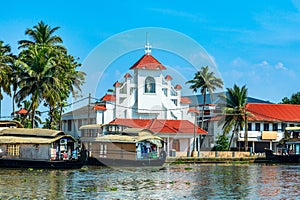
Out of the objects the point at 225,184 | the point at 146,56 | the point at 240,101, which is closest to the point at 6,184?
the point at 225,184

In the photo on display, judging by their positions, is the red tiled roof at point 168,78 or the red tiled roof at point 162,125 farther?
the red tiled roof at point 168,78

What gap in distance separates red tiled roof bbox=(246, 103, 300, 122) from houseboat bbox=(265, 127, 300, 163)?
22.4ft

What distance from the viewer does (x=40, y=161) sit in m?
41.9

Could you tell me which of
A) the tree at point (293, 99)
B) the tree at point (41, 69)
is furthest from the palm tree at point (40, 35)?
the tree at point (293, 99)

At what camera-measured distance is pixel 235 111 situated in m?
67.7

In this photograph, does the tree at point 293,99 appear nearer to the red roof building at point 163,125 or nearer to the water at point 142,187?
the red roof building at point 163,125

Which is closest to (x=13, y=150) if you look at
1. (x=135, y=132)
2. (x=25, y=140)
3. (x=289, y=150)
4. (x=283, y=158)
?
(x=25, y=140)

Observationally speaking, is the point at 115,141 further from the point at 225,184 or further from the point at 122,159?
the point at 225,184

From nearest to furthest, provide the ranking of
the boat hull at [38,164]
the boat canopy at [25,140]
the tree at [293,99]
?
1. the boat hull at [38,164]
2. the boat canopy at [25,140]
3. the tree at [293,99]

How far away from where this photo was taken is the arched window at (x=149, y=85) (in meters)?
65.3

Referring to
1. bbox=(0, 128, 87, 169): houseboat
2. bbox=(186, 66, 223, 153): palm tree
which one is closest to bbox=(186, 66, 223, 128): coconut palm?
bbox=(186, 66, 223, 153): palm tree

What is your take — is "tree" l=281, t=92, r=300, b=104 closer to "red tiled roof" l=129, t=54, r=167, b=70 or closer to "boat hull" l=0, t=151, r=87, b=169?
"red tiled roof" l=129, t=54, r=167, b=70

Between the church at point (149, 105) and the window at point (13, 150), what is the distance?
20.6 m

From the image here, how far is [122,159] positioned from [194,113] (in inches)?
975
